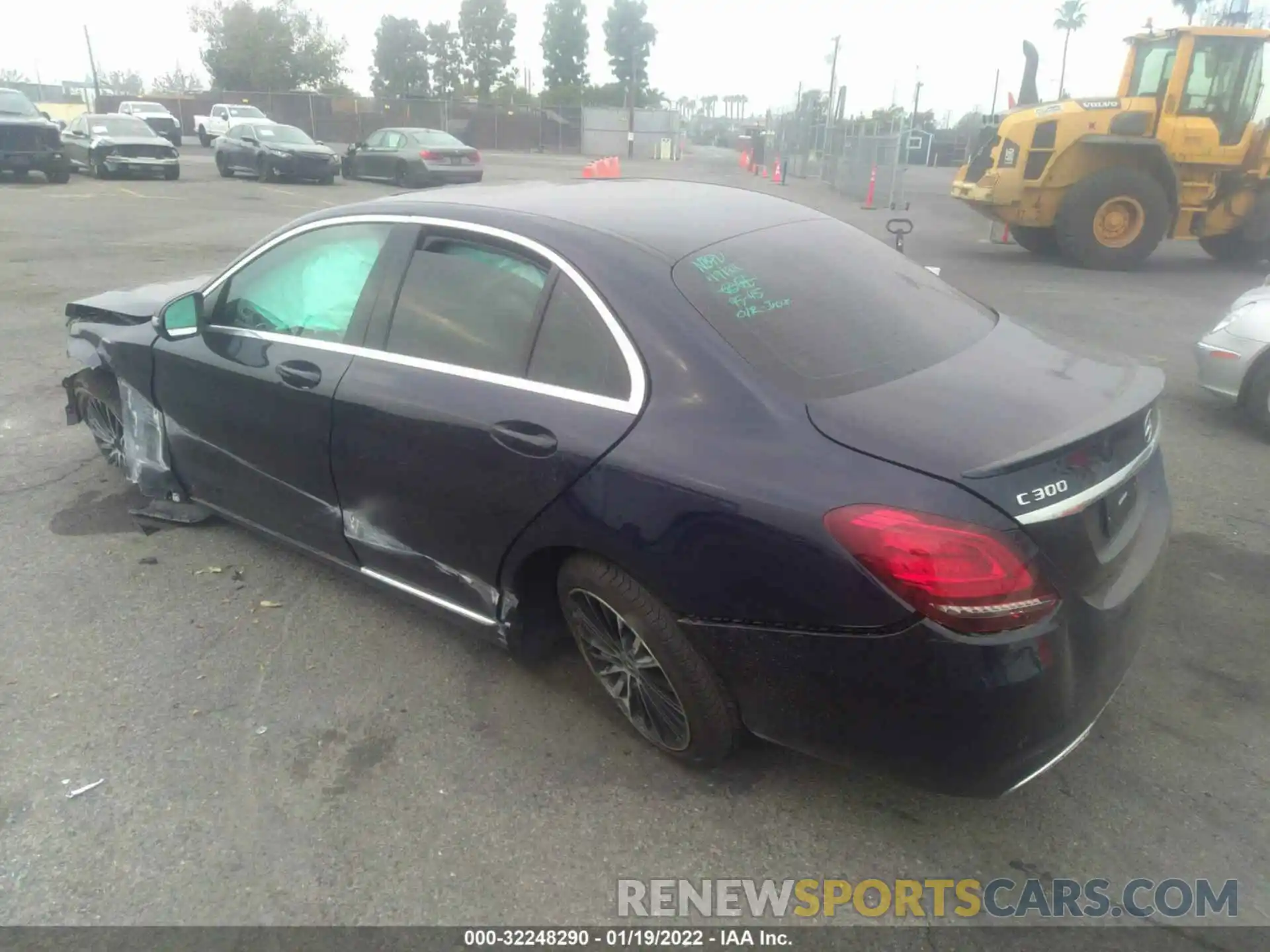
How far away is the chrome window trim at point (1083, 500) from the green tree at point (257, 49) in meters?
64.7

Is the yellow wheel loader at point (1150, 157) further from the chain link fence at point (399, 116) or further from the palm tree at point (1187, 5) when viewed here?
the palm tree at point (1187, 5)

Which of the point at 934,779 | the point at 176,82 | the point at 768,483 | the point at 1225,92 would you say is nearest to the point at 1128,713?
the point at 934,779

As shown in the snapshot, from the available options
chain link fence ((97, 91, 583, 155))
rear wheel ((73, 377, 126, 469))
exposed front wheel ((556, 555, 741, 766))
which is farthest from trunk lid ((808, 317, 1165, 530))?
chain link fence ((97, 91, 583, 155))

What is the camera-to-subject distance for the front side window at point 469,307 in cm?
291

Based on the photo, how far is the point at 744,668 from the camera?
8.00 ft

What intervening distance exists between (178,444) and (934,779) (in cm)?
341

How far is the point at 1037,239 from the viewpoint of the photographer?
14172 mm

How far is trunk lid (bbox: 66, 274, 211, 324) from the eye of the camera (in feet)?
14.5

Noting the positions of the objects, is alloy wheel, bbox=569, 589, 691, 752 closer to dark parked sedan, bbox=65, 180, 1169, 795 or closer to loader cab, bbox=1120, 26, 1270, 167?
dark parked sedan, bbox=65, 180, 1169, 795

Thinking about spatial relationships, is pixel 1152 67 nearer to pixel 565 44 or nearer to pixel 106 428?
pixel 106 428

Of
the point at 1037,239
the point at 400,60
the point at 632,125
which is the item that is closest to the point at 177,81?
the point at 400,60

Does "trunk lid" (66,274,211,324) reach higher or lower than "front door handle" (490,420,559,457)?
lower

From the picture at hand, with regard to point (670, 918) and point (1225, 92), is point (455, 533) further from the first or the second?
point (1225, 92)

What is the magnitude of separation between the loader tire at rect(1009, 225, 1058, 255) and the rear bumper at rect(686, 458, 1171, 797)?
1302 cm
